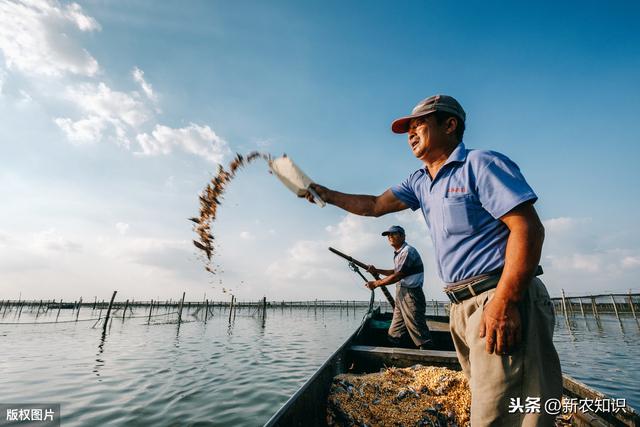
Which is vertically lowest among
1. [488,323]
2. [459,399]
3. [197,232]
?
[459,399]

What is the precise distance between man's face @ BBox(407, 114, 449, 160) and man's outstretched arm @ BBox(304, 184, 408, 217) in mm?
586

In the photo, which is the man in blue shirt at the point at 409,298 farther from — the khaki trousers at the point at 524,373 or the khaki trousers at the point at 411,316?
the khaki trousers at the point at 524,373

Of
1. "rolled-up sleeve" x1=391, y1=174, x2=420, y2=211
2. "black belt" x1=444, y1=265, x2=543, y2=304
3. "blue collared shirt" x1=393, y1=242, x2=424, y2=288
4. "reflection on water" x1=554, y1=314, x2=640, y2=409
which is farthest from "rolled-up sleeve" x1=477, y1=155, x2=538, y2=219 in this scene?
"reflection on water" x1=554, y1=314, x2=640, y2=409

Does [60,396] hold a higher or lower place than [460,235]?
lower

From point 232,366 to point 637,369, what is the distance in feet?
42.6

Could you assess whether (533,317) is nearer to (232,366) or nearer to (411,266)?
(411,266)

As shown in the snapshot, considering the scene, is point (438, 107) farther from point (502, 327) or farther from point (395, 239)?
point (395, 239)

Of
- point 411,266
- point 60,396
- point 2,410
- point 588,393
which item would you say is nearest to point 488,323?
point 588,393

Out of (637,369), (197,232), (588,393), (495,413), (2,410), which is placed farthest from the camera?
(637,369)

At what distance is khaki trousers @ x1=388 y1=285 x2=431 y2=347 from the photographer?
17.1 ft

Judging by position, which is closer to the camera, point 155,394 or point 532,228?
point 532,228

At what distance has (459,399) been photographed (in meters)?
3.11

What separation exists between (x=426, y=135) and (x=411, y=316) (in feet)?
13.4

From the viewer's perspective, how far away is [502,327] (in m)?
1.42
